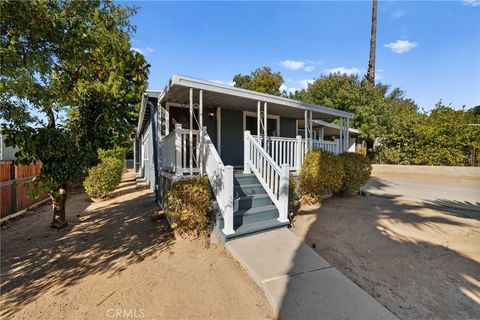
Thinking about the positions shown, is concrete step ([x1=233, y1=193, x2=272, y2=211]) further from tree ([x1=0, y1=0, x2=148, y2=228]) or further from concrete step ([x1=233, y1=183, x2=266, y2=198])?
tree ([x1=0, y1=0, x2=148, y2=228])

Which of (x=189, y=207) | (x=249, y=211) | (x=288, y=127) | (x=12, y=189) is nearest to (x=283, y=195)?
(x=249, y=211)

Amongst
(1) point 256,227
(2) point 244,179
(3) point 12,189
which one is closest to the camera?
(1) point 256,227

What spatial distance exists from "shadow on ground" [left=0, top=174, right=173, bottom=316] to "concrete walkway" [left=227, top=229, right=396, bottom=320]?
1.68 m

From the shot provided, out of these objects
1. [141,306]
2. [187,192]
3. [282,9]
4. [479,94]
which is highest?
[282,9]

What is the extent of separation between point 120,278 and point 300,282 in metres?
2.38

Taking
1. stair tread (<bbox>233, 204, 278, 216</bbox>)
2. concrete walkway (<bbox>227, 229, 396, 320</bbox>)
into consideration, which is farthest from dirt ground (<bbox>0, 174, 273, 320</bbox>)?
stair tread (<bbox>233, 204, 278, 216</bbox>)

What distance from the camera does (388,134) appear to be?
54.6 feet

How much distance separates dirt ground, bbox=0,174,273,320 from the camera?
2547 mm

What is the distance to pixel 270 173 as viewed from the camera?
506 centimetres

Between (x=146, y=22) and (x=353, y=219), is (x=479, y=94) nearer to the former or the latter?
(x=353, y=219)

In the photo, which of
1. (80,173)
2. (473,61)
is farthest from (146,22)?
(473,61)

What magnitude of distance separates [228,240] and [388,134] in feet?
55.7

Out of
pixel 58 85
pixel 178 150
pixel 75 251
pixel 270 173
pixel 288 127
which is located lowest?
pixel 75 251

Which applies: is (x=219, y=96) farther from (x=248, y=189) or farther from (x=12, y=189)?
(x=12, y=189)
